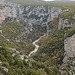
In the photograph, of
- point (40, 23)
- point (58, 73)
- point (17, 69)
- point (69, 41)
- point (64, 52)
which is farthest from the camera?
point (40, 23)

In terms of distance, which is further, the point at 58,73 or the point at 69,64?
the point at 69,64

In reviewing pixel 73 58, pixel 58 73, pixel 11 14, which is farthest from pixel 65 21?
pixel 11 14

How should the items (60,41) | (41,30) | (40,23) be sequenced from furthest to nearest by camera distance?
(40,23)
(41,30)
(60,41)

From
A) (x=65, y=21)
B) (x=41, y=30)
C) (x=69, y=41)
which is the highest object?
(x=65, y=21)

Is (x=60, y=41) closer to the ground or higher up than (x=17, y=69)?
closer to the ground

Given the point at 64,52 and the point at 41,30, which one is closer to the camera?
the point at 64,52

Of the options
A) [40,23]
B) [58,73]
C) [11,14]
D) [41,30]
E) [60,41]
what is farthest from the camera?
[40,23]

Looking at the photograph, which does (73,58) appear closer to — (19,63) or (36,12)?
(19,63)

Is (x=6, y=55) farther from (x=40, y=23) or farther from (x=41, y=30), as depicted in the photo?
(x=40, y=23)

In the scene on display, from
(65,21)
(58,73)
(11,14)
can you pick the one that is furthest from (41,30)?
(58,73)
